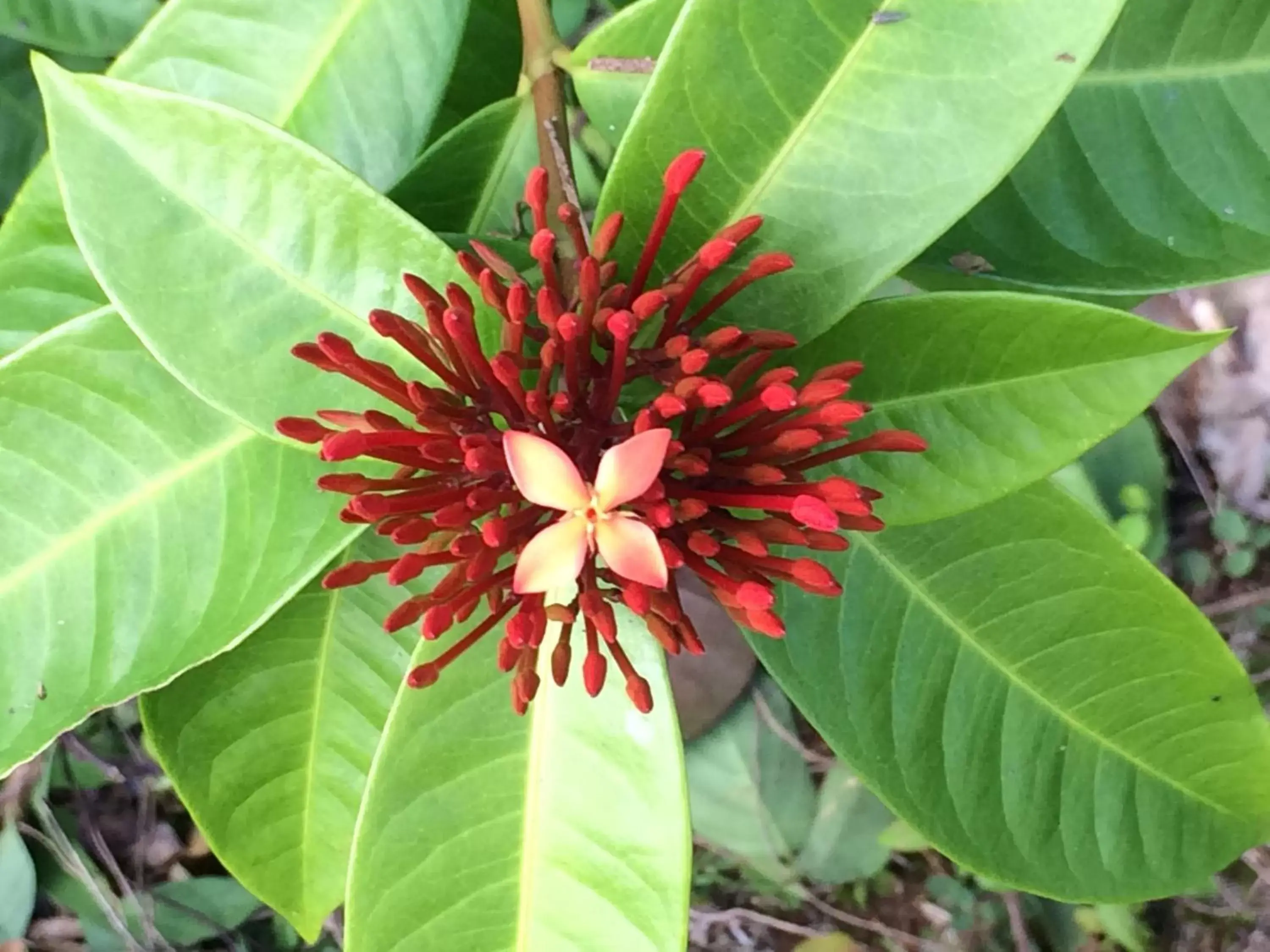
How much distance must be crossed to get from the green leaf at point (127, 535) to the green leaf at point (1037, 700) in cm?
30

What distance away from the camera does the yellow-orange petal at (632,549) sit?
441mm

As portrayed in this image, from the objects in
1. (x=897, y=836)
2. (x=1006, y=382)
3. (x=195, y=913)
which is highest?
(x=1006, y=382)

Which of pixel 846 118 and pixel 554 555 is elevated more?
pixel 846 118

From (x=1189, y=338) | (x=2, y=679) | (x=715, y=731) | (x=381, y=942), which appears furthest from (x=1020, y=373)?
(x=715, y=731)

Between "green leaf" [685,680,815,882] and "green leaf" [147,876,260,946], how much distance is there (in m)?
0.59

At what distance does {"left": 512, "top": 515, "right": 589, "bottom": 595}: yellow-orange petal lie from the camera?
1.47 ft

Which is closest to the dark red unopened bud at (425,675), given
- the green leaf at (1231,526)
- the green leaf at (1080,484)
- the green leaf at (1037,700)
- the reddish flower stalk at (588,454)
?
the reddish flower stalk at (588,454)

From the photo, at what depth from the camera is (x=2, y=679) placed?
60 centimetres

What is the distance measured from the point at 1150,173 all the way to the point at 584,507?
45 cm

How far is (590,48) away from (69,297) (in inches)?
13.5

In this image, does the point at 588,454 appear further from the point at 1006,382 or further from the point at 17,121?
the point at 17,121

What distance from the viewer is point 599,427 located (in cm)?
52

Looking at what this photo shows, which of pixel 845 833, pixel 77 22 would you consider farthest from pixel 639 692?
pixel 845 833

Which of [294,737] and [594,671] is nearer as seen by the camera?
[594,671]
